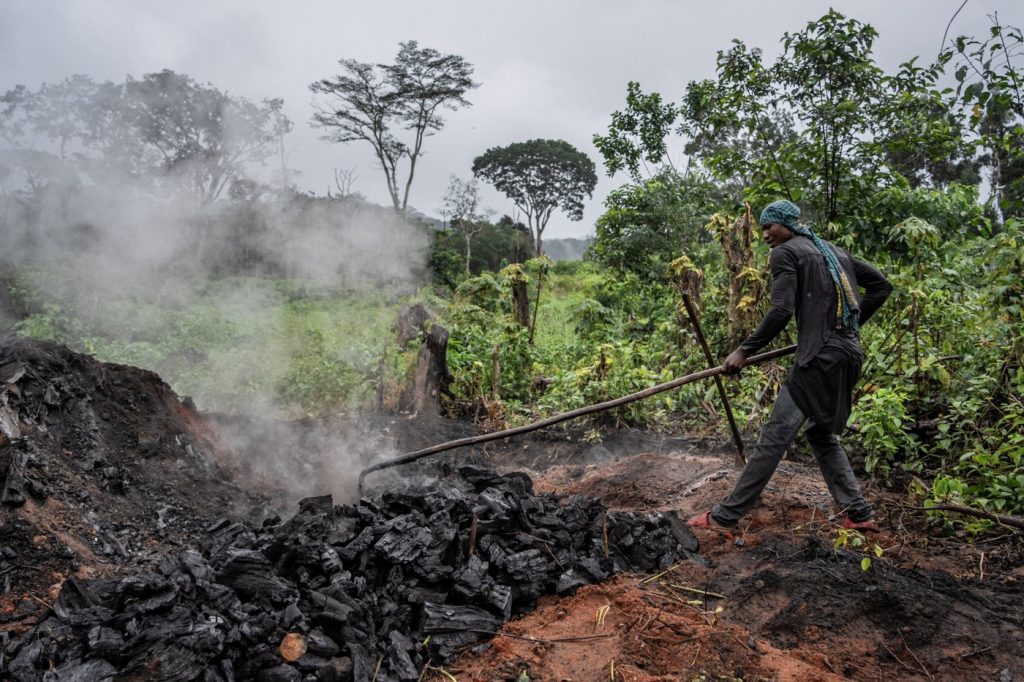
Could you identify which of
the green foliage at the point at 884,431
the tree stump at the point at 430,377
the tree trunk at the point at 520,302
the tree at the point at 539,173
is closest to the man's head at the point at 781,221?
the green foliage at the point at 884,431

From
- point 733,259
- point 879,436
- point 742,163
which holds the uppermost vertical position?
point 742,163

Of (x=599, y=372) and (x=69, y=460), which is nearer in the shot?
(x=69, y=460)

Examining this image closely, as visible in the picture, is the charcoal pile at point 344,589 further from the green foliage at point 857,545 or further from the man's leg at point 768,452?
the green foliage at point 857,545

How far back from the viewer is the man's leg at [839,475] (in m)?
3.65

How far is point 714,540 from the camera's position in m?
3.78

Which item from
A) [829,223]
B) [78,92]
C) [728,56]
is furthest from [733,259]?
[78,92]

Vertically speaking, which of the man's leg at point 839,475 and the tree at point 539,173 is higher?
the tree at point 539,173

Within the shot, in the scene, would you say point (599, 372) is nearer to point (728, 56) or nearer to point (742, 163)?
point (742, 163)

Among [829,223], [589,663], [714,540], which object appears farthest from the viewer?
[829,223]

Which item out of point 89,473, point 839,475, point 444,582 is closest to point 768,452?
point 839,475

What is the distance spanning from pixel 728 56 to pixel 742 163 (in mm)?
1465

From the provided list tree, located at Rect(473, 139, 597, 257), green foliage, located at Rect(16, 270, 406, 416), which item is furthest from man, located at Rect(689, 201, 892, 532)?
tree, located at Rect(473, 139, 597, 257)

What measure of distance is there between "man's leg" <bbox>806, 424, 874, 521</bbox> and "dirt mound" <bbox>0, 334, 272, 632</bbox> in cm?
388

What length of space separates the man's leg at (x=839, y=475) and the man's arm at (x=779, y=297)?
61 cm
